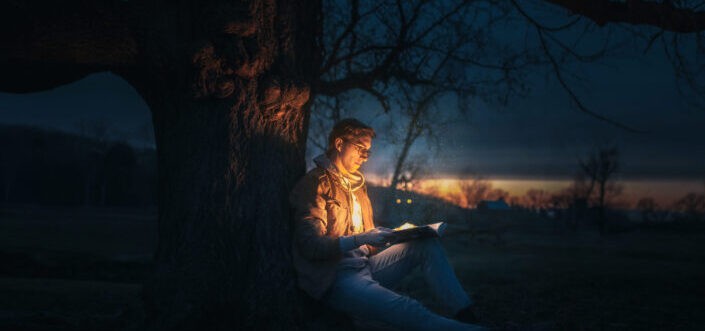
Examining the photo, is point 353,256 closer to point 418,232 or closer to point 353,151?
point 418,232

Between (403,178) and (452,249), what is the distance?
14135 mm

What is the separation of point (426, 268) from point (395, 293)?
54 centimetres

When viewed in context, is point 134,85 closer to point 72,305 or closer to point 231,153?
point 231,153

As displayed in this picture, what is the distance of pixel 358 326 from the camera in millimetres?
4676

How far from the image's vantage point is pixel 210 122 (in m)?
4.23

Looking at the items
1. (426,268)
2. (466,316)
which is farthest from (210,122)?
(466,316)

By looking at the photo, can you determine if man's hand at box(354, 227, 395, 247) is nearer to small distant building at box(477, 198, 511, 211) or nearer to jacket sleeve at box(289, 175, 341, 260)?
jacket sleeve at box(289, 175, 341, 260)

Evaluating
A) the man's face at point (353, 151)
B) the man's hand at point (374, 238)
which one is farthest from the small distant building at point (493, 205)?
the man's hand at point (374, 238)

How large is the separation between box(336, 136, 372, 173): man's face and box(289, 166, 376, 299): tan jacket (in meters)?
0.19

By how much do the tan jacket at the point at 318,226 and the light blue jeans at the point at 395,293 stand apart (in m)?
0.18

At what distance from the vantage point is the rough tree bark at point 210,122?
13.2 feet

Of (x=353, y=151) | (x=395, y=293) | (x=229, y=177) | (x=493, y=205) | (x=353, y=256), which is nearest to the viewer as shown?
(x=395, y=293)

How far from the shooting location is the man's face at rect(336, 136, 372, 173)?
4.38 meters

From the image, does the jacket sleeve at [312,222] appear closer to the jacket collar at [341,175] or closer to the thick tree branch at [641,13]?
the jacket collar at [341,175]
